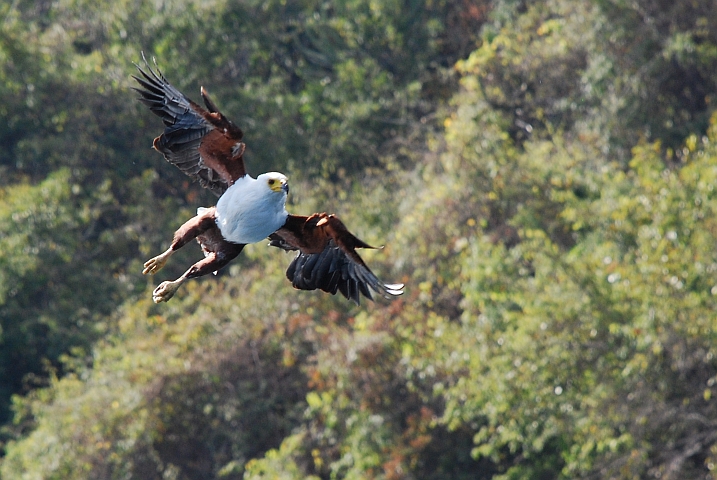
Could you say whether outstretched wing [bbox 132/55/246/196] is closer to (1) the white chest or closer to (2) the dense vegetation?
(1) the white chest

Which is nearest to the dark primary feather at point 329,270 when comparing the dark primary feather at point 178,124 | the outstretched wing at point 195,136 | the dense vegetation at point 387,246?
the outstretched wing at point 195,136

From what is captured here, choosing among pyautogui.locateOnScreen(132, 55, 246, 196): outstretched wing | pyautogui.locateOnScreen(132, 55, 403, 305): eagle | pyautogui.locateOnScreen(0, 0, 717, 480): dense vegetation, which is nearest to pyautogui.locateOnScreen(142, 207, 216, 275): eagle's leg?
pyautogui.locateOnScreen(132, 55, 403, 305): eagle

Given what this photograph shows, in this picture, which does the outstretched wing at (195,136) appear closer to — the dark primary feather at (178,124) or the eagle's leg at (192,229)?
the dark primary feather at (178,124)

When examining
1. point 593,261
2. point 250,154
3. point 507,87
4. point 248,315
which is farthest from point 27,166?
point 593,261

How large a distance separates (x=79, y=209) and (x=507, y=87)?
6816mm

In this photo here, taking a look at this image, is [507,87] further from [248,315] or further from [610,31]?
[248,315]

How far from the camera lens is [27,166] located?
2088 centimetres

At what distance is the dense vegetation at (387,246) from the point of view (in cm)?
1300

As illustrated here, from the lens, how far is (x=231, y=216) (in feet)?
26.3

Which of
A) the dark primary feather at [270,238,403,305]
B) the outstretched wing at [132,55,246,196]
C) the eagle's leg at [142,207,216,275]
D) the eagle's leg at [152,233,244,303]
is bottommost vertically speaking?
the dark primary feather at [270,238,403,305]

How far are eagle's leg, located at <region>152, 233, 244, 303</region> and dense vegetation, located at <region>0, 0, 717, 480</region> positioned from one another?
5409 mm

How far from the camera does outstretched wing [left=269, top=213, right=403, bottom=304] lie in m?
8.54

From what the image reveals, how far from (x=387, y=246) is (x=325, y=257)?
7.20m

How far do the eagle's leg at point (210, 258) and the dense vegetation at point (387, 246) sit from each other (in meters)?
5.41
